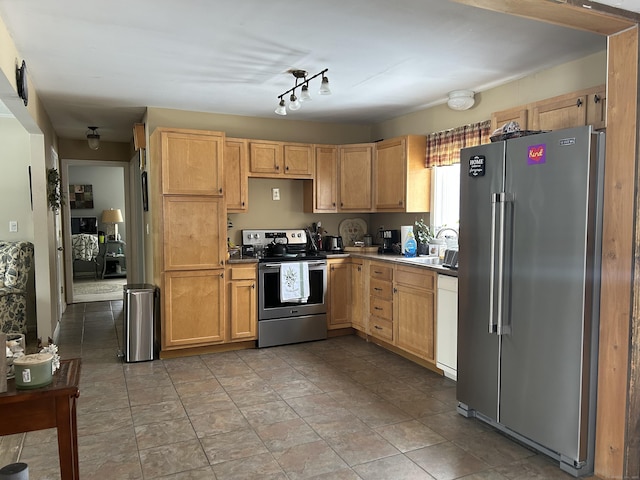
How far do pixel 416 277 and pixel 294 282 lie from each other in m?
1.31

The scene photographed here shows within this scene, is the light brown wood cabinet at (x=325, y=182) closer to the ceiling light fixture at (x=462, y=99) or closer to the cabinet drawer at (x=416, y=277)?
the cabinet drawer at (x=416, y=277)

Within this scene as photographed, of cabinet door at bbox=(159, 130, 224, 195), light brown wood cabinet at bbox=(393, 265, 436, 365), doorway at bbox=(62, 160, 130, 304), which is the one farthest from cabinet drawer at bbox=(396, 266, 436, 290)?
doorway at bbox=(62, 160, 130, 304)

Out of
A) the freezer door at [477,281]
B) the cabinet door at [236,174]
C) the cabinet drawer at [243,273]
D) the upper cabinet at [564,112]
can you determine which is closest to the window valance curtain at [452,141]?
the upper cabinet at [564,112]

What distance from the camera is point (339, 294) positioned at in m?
5.13

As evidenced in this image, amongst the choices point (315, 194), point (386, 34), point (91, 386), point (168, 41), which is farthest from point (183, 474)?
point (315, 194)

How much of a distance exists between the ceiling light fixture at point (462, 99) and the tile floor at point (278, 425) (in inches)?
91.0

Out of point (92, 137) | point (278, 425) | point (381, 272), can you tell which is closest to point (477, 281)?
point (278, 425)

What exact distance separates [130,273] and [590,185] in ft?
21.9

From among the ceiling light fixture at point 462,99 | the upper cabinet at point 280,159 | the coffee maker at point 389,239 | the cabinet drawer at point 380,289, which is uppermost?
the ceiling light fixture at point 462,99

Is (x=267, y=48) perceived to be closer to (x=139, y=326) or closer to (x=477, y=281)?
(x=477, y=281)

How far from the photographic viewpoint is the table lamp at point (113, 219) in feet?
32.6

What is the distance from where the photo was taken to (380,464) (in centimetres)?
257

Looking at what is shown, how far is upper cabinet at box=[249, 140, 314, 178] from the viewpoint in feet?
16.2

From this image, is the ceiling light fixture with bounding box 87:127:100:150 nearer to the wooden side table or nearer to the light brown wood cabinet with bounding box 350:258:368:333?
the light brown wood cabinet with bounding box 350:258:368:333
